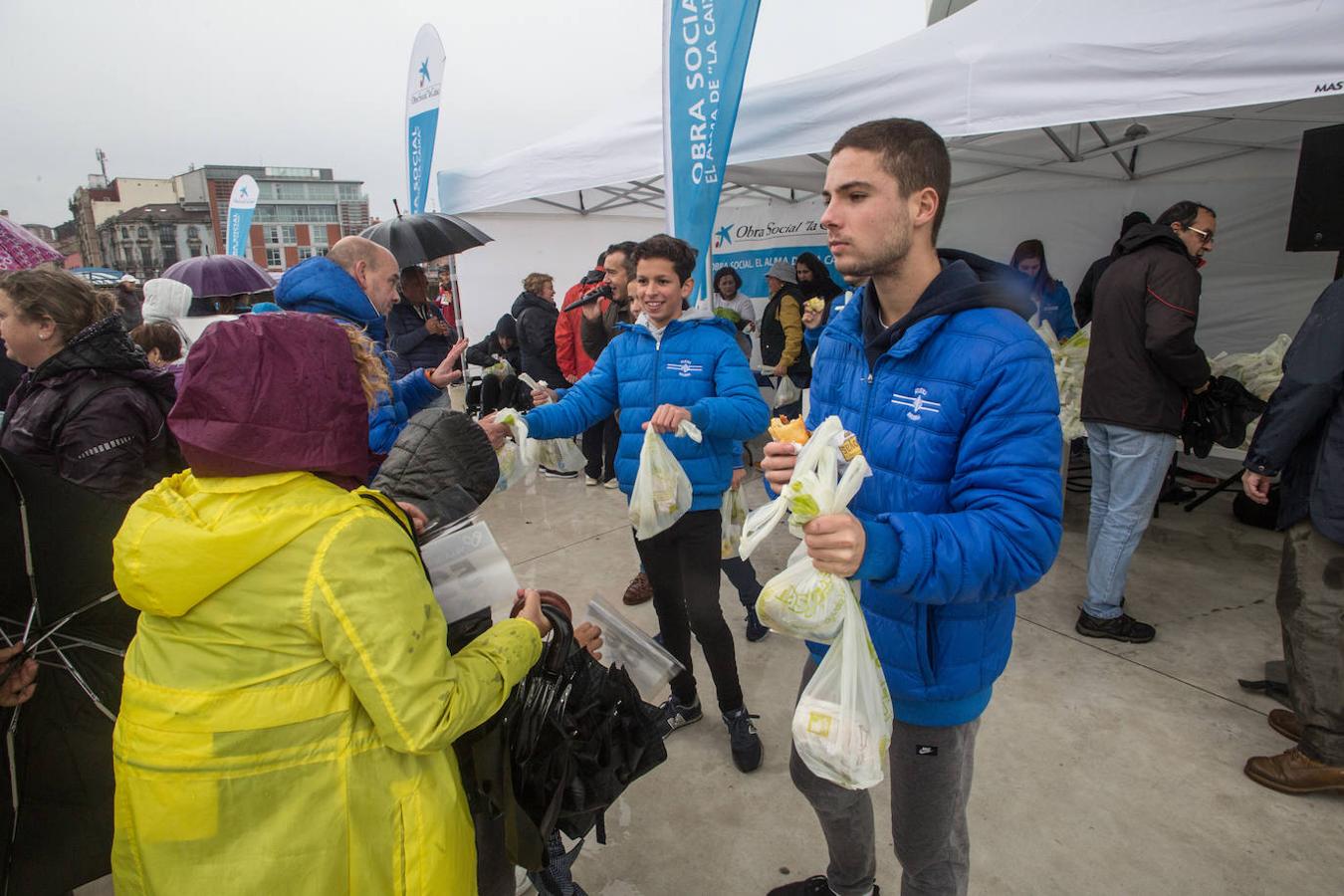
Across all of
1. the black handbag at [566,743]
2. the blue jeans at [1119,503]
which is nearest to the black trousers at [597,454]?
the blue jeans at [1119,503]

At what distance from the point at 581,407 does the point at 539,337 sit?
3.97m

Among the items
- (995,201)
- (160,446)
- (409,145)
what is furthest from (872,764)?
(409,145)

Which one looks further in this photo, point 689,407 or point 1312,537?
point 689,407

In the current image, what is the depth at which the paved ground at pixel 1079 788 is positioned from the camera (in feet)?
6.98

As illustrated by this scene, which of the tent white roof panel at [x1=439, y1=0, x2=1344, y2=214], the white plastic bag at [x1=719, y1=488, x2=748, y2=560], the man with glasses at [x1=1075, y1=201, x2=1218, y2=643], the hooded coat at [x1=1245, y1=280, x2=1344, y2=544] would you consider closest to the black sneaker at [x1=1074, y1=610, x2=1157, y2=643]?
the man with glasses at [x1=1075, y1=201, x2=1218, y2=643]

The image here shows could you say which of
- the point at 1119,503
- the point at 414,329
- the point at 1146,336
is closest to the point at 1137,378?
the point at 1146,336

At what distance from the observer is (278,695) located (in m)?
1.08

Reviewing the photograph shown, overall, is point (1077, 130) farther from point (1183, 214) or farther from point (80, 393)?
point (80, 393)

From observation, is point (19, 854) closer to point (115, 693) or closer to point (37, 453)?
→ point (115, 693)

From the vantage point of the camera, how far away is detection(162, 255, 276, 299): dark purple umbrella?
18.1 ft

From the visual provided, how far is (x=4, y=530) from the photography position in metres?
1.42

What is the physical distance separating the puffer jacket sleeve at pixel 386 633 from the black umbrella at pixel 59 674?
907 millimetres

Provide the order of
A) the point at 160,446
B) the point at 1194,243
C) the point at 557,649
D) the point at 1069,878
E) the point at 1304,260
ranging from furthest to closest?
the point at 1304,260
the point at 1194,243
the point at 160,446
the point at 1069,878
the point at 557,649

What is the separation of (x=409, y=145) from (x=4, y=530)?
25.7 ft
